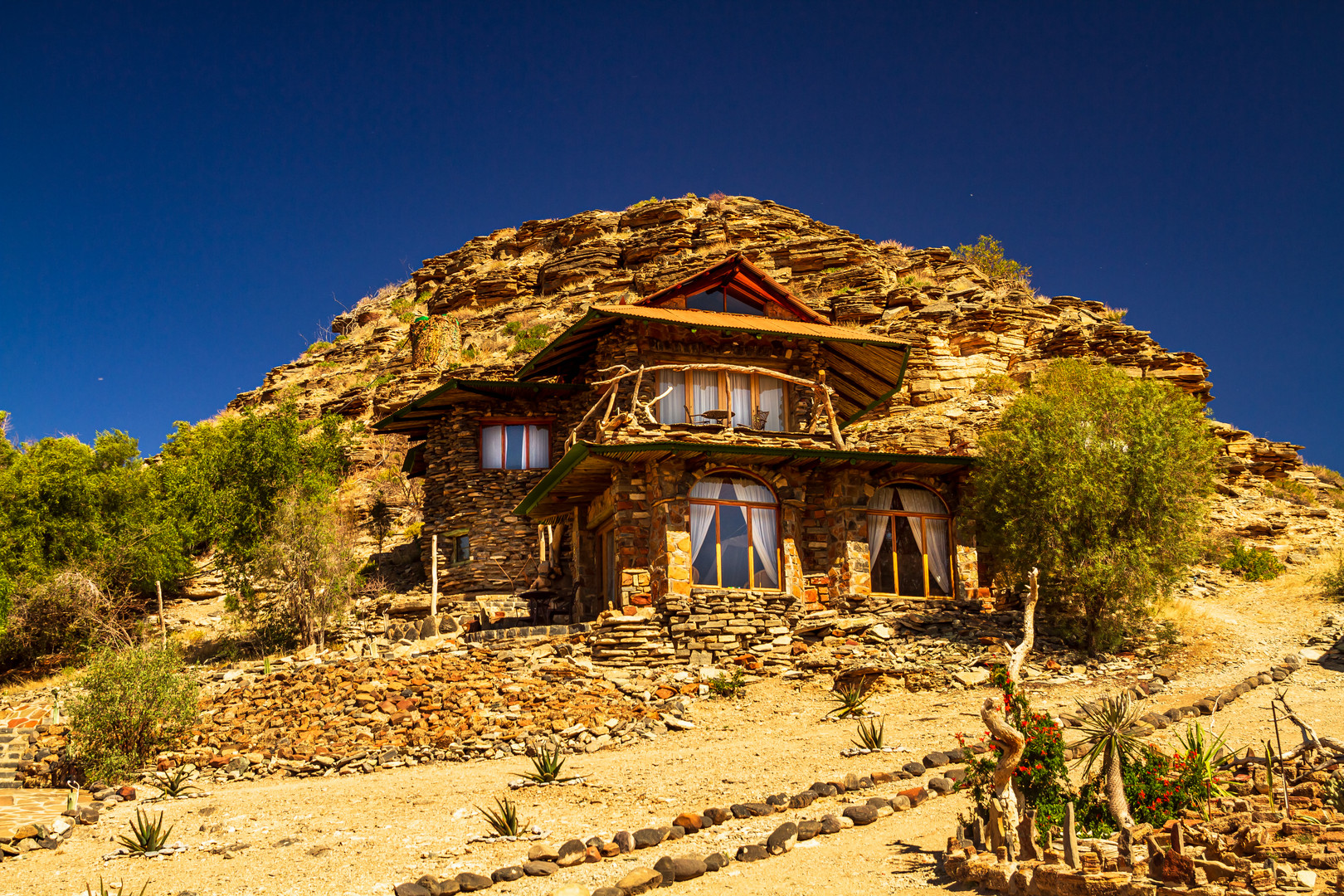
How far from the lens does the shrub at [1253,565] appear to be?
74.0 ft

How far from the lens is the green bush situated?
48.2 feet

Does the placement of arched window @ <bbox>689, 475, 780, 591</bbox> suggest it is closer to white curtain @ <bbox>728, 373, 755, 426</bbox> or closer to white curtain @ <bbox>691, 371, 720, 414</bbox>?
white curtain @ <bbox>728, 373, 755, 426</bbox>

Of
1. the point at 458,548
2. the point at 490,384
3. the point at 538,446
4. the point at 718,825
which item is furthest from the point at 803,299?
the point at 718,825

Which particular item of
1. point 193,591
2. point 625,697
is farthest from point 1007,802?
point 193,591

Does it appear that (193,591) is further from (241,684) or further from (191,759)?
(191,759)

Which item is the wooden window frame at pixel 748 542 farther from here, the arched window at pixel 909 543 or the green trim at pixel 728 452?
A: the arched window at pixel 909 543

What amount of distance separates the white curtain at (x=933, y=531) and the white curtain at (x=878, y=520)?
346 millimetres

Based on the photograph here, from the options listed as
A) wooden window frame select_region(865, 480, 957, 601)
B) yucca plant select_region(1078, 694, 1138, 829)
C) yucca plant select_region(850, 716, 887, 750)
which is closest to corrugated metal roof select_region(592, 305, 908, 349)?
wooden window frame select_region(865, 480, 957, 601)

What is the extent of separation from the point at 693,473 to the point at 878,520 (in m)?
4.77

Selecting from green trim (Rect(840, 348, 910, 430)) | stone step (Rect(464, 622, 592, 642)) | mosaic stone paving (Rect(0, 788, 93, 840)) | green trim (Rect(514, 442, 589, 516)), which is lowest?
mosaic stone paving (Rect(0, 788, 93, 840))

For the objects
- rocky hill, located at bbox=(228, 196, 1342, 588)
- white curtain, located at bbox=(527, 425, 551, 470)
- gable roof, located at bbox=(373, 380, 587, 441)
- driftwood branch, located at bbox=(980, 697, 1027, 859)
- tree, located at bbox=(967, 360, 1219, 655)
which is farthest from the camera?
rocky hill, located at bbox=(228, 196, 1342, 588)

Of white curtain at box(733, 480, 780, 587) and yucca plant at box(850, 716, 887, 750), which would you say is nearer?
yucca plant at box(850, 716, 887, 750)

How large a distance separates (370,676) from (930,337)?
26283 millimetres

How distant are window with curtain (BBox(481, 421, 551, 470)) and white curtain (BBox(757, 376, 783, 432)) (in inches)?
300
